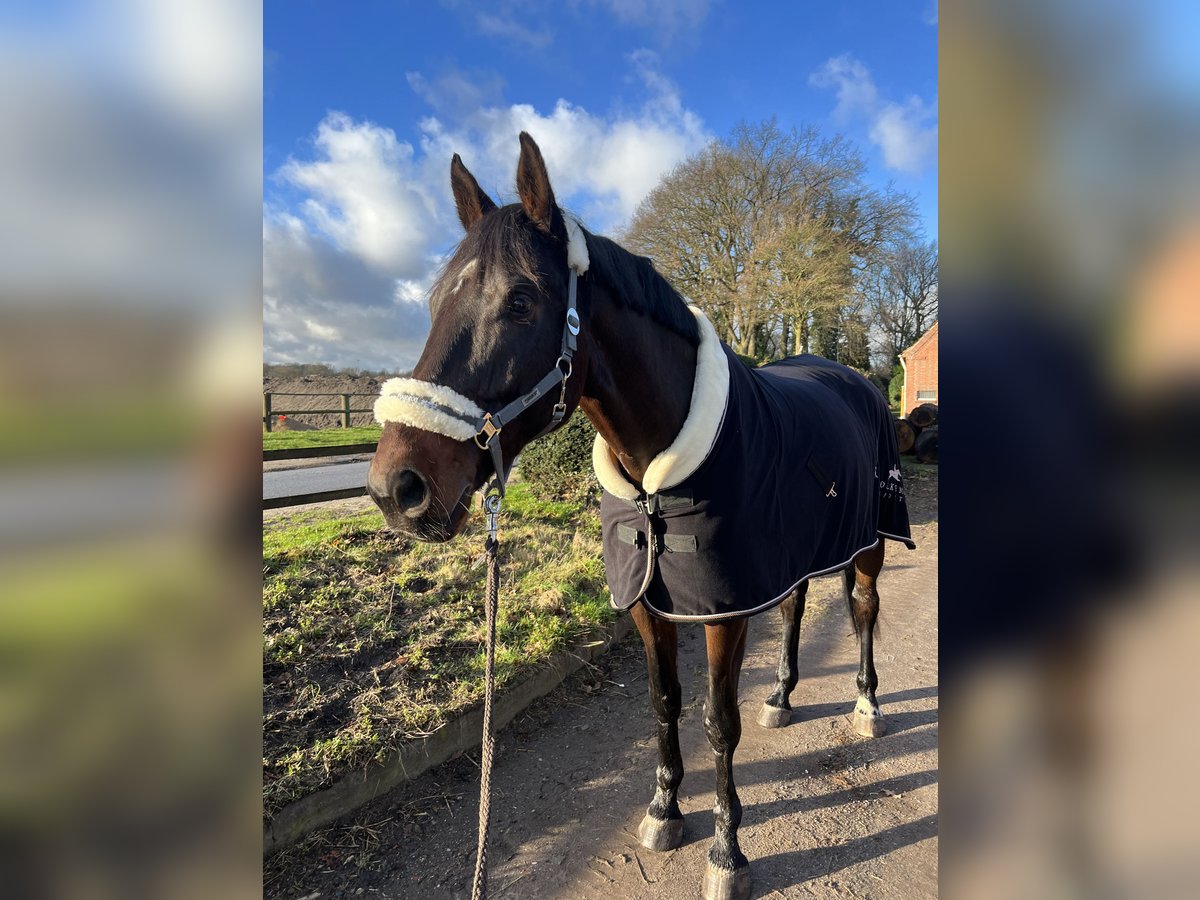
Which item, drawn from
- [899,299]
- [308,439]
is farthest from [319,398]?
[899,299]

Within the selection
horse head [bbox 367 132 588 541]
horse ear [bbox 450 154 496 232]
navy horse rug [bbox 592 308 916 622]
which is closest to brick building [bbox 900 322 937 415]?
navy horse rug [bbox 592 308 916 622]

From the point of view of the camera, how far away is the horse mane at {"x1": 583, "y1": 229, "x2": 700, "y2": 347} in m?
1.91

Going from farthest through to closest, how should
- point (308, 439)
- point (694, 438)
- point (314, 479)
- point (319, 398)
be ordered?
point (319, 398)
point (308, 439)
point (314, 479)
point (694, 438)

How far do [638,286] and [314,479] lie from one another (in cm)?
870

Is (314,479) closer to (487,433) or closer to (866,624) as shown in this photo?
(866,624)

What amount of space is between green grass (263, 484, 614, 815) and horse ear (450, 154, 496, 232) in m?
2.28

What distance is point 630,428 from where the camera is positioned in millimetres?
2043

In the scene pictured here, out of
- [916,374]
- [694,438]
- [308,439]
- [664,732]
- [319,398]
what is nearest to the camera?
[694,438]

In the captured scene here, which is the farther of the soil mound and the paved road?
the soil mound

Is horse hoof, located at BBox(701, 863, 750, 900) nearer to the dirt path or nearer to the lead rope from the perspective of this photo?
the dirt path

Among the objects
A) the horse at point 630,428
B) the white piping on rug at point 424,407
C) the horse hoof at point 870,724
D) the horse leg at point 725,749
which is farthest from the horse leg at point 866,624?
the white piping on rug at point 424,407

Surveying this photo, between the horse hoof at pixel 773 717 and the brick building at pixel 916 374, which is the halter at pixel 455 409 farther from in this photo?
the brick building at pixel 916 374
